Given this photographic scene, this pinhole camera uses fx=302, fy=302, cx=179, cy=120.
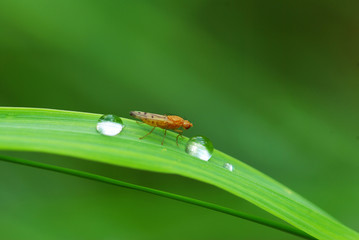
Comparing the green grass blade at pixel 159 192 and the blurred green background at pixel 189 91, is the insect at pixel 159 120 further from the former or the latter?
the blurred green background at pixel 189 91

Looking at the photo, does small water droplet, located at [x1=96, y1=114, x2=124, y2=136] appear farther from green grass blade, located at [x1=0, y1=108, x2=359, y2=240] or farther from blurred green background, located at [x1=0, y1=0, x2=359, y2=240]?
blurred green background, located at [x1=0, y1=0, x2=359, y2=240]

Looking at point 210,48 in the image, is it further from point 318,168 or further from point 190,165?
point 190,165

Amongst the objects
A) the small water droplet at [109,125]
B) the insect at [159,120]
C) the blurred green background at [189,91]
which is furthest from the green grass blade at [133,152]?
the blurred green background at [189,91]

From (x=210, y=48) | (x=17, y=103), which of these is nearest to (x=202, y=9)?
(x=210, y=48)

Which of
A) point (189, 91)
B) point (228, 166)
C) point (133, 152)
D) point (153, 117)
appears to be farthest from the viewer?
point (189, 91)

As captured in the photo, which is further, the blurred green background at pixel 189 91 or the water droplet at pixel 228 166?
the blurred green background at pixel 189 91

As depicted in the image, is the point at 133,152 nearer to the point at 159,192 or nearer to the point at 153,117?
the point at 159,192

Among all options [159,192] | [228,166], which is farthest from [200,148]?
[159,192]
